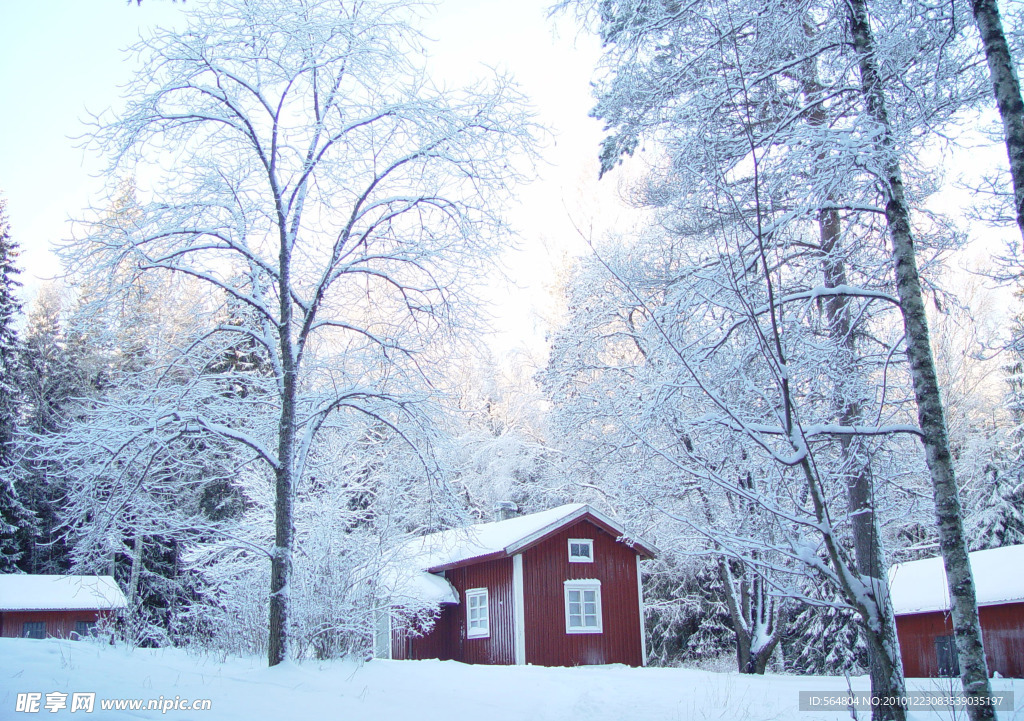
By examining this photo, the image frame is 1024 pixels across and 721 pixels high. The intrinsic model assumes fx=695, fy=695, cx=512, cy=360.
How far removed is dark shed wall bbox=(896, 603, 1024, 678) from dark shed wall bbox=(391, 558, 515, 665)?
9319mm

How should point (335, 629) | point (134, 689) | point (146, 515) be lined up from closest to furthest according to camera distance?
point (134, 689)
point (146, 515)
point (335, 629)

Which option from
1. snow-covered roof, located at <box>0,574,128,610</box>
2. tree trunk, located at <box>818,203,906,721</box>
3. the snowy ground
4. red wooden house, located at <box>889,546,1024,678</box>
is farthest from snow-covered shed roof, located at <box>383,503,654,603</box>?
snow-covered roof, located at <box>0,574,128,610</box>

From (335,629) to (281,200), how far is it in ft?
22.8

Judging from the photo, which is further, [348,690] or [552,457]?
[552,457]

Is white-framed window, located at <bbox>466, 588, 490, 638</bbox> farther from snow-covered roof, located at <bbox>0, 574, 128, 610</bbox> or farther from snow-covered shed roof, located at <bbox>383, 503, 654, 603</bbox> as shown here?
snow-covered roof, located at <bbox>0, 574, 128, 610</bbox>

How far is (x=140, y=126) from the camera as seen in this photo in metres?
8.05

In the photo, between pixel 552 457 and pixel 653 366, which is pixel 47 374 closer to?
pixel 552 457

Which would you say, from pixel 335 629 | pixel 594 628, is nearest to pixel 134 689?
pixel 335 629

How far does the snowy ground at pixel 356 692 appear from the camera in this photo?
4.92 metres

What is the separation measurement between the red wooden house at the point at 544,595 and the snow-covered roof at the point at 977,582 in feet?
20.8

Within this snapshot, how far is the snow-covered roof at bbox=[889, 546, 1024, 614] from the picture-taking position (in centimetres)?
1511

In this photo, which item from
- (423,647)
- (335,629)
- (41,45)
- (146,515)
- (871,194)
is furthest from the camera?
(423,647)

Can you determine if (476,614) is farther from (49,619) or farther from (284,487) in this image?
(49,619)

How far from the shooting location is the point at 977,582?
51.3 feet
